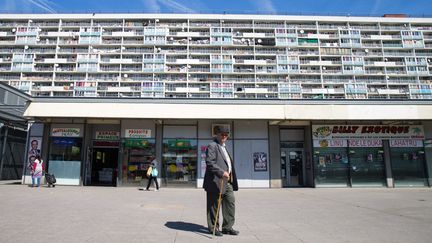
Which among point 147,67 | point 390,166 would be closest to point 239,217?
point 390,166

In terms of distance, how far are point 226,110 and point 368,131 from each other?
788 centimetres

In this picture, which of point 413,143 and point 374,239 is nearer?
point 374,239

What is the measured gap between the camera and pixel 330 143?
16938 millimetres

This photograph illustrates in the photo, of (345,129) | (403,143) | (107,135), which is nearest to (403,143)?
(403,143)

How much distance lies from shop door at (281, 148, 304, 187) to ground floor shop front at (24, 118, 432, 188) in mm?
60

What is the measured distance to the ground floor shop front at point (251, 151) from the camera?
54.7ft

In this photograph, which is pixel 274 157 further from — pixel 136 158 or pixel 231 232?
pixel 231 232

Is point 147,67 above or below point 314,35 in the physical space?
below

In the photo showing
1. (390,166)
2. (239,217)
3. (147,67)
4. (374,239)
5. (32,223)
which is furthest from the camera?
(147,67)

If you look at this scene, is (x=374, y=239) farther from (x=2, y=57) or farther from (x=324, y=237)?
(x=2, y=57)

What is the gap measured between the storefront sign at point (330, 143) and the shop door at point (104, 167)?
10861 mm

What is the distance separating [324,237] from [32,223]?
5330 millimetres

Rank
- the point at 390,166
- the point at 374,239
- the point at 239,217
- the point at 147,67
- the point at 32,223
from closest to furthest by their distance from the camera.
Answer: the point at 374,239
the point at 32,223
the point at 239,217
the point at 390,166
the point at 147,67

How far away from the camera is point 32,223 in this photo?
6039mm
